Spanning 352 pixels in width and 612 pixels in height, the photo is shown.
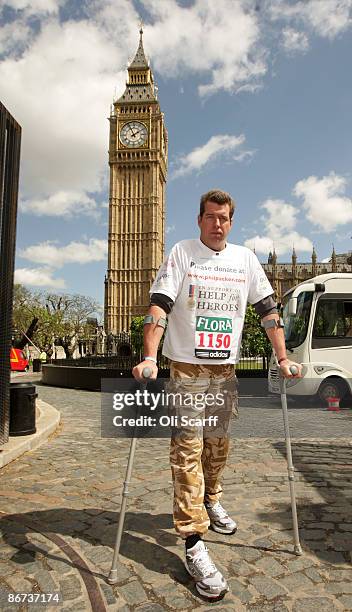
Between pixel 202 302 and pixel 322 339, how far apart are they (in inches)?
335

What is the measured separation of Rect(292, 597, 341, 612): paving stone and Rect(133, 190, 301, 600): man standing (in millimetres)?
513

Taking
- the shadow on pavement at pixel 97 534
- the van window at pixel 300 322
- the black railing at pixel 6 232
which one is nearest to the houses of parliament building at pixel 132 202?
the van window at pixel 300 322

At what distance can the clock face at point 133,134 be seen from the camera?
8169cm

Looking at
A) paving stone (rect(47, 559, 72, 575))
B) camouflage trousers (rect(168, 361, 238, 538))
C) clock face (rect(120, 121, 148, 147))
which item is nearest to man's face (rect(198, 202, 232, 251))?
camouflage trousers (rect(168, 361, 238, 538))

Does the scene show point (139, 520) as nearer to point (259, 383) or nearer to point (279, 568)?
point (279, 568)

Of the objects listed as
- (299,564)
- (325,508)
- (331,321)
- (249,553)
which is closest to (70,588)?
(249,553)

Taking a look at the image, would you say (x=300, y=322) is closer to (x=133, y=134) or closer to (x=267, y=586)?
(x=267, y=586)

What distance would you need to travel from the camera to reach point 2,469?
4.83 meters

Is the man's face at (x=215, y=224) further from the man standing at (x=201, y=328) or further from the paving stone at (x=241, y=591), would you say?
the paving stone at (x=241, y=591)

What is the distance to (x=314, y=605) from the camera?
2.18m

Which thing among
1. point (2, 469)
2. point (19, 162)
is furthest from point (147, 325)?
point (19, 162)

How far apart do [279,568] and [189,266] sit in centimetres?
194

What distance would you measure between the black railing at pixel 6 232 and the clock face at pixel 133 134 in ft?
267

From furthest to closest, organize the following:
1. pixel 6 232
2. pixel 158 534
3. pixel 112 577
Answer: pixel 6 232 < pixel 158 534 < pixel 112 577
